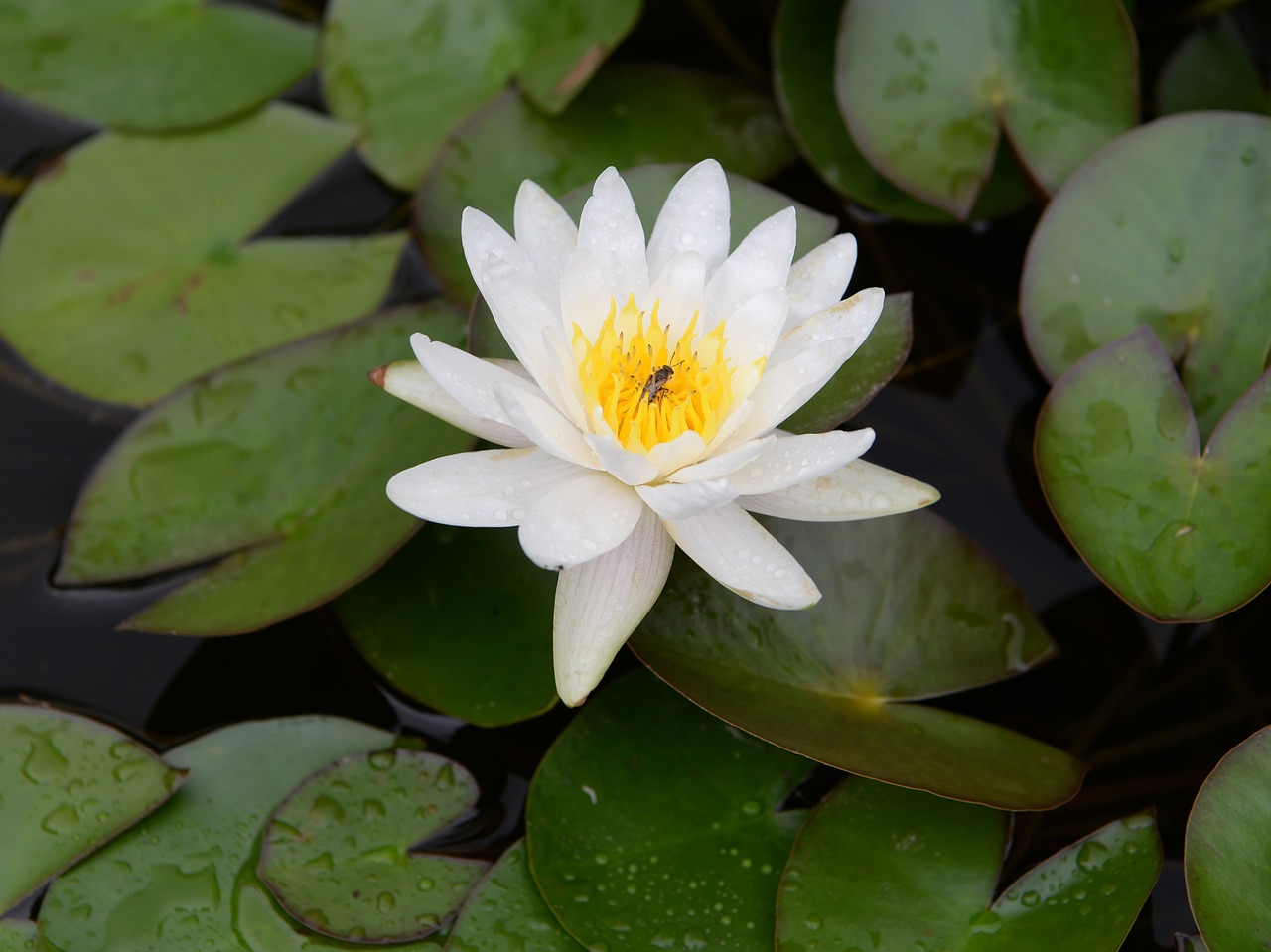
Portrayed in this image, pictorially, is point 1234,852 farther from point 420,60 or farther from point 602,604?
point 420,60

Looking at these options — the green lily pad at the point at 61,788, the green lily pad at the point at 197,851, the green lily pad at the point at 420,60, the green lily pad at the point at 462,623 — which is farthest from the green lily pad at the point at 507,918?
the green lily pad at the point at 420,60

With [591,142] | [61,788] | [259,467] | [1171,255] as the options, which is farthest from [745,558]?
[591,142]

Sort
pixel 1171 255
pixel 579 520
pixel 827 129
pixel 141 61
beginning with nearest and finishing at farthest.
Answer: pixel 579 520
pixel 1171 255
pixel 827 129
pixel 141 61

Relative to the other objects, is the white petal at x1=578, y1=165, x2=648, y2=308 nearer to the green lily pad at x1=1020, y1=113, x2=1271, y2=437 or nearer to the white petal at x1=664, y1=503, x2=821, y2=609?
the white petal at x1=664, y1=503, x2=821, y2=609

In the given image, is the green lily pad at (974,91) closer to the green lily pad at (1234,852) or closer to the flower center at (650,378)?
the flower center at (650,378)

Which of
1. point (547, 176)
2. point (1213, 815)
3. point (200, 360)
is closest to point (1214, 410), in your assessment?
point (1213, 815)

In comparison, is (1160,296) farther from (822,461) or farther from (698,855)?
(698,855)
